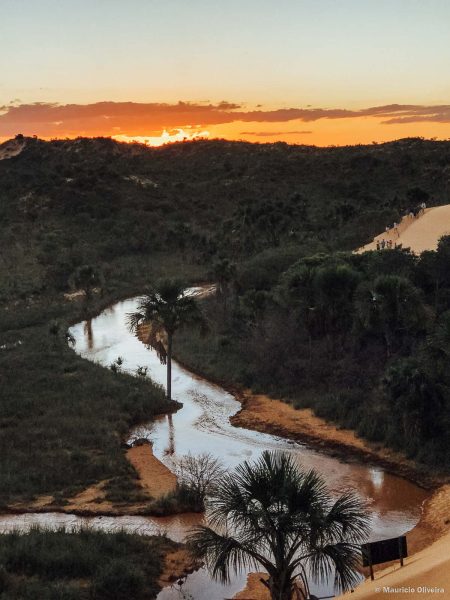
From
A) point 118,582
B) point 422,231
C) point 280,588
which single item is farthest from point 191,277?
point 280,588

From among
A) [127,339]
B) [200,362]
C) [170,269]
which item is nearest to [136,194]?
[170,269]

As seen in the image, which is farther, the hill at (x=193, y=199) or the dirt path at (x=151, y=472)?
the hill at (x=193, y=199)

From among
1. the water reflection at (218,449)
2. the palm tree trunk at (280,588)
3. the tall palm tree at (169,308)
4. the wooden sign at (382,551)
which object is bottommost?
the water reflection at (218,449)

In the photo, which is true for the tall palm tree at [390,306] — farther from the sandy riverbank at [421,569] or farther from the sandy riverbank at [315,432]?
the sandy riverbank at [421,569]

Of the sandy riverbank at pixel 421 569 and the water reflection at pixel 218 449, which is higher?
the sandy riverbank at pixel 421 569

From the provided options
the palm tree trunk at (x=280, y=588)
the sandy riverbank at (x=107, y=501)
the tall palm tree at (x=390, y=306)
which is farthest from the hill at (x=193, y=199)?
the palm tree trunk at (x=280, y=588)

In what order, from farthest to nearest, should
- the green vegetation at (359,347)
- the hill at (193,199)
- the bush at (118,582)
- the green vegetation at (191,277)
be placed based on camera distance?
1. the hill at (193,199)
2. the green vegetation at (191,277)
3. the green vegetation at (359,347)
4. the bush at (118,582)
